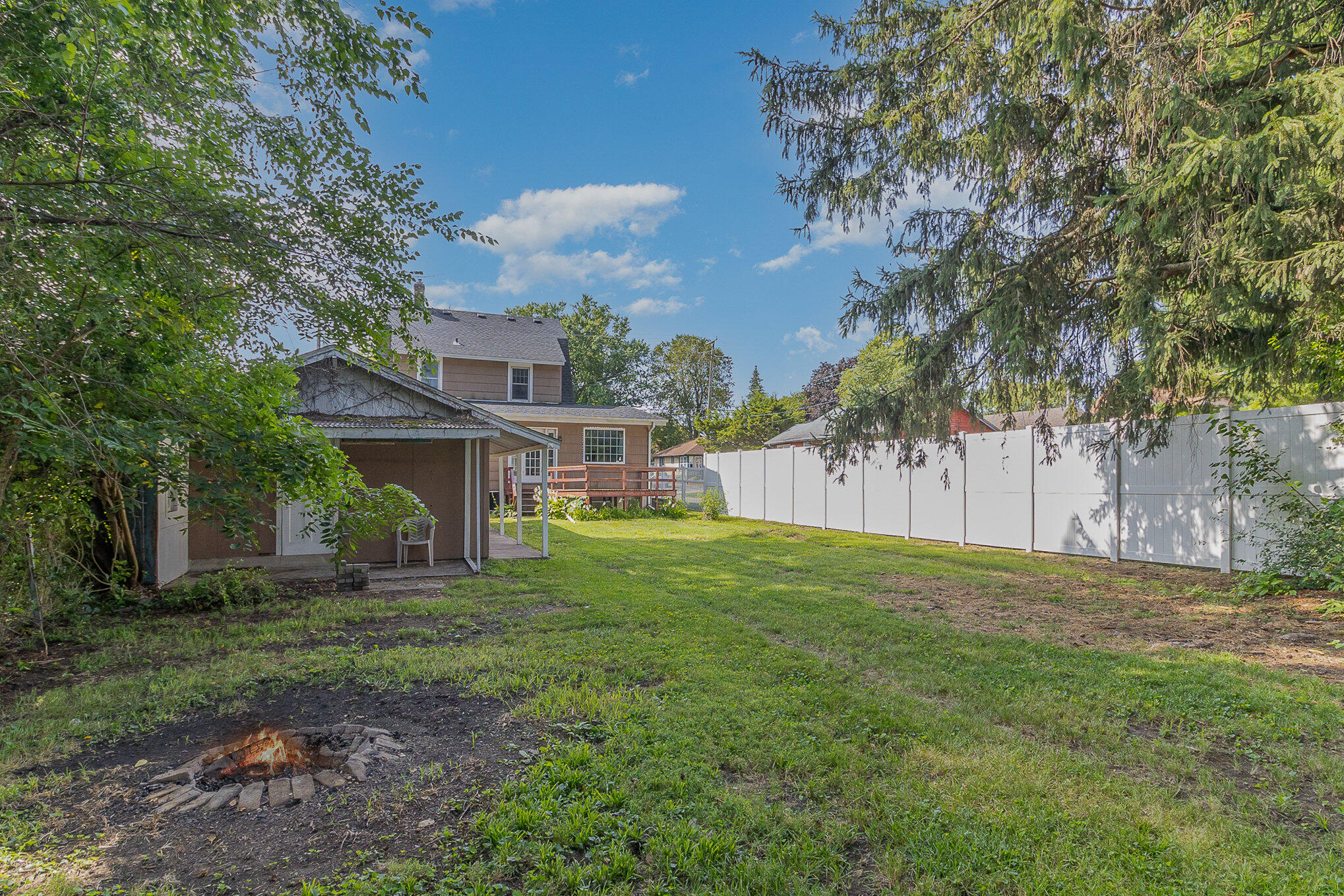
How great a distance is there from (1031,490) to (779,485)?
730 centimetres

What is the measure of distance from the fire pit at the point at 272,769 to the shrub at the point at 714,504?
1534 centimetres

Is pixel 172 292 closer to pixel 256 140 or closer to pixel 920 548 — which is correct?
pixel 256 140

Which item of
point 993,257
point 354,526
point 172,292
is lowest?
point 354,526

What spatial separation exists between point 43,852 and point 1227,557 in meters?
11.2

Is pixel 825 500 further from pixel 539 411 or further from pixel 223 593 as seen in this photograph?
pixel 223 593

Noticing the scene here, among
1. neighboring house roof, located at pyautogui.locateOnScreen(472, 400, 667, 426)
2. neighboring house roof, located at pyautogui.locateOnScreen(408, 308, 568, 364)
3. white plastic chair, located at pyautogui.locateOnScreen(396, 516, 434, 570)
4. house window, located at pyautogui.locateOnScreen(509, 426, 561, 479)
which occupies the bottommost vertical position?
white plastic chair, located at pyautogui.locateOnScreen(396, 516, 434, 570)

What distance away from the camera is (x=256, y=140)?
5.02m

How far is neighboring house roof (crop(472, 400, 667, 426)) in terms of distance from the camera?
1914 centimetres

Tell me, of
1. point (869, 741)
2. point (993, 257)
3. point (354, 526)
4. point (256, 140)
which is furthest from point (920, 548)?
point (256, 140)

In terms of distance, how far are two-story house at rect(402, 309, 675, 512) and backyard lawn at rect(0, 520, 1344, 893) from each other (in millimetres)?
12319

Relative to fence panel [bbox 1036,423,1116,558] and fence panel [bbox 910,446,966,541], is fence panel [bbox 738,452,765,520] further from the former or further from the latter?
fence panel [bbox 1036,423,1116,558]

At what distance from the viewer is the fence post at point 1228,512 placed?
25.1ft

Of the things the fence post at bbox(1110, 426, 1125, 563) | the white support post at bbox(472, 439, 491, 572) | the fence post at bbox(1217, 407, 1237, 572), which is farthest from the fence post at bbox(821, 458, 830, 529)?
the white support post at bbox(472, 439, 491, 572)

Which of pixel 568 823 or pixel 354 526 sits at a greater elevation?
pixel 354 526
